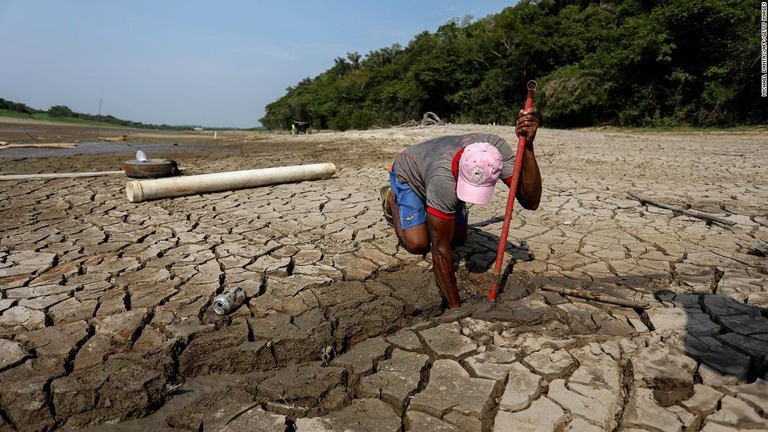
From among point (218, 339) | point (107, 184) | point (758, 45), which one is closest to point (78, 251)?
point (218, 339)

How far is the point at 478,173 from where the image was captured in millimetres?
2232

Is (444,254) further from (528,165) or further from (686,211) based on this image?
(686,211)

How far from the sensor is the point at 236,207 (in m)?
4.55

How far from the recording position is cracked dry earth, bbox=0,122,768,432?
5.49 ft

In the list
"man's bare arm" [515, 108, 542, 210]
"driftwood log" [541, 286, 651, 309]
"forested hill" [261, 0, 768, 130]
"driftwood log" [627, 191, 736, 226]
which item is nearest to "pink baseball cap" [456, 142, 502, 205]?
"man's bare arm" [515, 108, 542, 210]

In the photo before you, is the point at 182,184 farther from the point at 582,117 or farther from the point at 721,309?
the point at 582,117

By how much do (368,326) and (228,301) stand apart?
0.79 meters

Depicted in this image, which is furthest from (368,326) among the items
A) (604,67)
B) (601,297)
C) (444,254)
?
(604,67)

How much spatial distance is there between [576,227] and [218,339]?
3.18 m

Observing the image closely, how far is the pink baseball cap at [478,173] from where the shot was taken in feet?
7.32

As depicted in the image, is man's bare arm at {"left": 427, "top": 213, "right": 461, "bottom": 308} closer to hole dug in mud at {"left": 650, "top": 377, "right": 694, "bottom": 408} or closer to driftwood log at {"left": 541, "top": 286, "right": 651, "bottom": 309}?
driftwood log at {"left": 541, "top": 286, "right": 651, "bottom": 309}

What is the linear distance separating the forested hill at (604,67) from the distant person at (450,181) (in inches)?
621

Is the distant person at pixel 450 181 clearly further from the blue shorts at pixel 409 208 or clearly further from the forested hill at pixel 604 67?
the forested hill at pixel 604 67

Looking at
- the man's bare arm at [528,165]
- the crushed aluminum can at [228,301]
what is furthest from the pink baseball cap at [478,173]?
the crushed aluminum can at [228,301]
